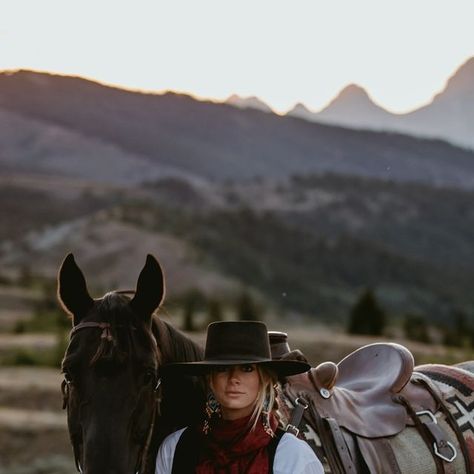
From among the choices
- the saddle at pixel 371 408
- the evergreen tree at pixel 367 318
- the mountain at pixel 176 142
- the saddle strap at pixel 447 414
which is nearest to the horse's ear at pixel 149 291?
the saddle at pixel 371 408

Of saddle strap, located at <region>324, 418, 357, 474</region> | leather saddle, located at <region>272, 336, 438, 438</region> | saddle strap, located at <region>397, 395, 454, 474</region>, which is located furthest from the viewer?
saddle strap, located at <region>397, 395, 454, 474</region>

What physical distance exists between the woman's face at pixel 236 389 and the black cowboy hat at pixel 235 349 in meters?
0.04

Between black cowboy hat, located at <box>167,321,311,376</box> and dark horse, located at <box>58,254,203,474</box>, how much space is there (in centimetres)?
16

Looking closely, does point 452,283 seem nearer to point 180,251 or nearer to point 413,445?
point 180,251

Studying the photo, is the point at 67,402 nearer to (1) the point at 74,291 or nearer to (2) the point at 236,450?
(1) the point at 74,291

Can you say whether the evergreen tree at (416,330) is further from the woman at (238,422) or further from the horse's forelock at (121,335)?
the horse's forelock at (121,335)

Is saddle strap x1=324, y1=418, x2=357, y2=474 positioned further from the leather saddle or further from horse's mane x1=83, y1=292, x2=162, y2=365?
horse's mane x1=83, y1=292, x2=162, y2=365

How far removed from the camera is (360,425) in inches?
156

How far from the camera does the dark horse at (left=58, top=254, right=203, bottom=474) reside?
299cm

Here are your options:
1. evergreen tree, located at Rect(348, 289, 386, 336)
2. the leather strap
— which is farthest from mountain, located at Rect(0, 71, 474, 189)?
the leather strap

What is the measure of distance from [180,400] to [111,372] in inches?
18.3

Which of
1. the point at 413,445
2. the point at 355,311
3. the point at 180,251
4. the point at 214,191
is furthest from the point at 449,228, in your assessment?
the point at 413,445

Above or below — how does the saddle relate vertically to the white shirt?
below

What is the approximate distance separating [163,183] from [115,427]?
3573 inches
